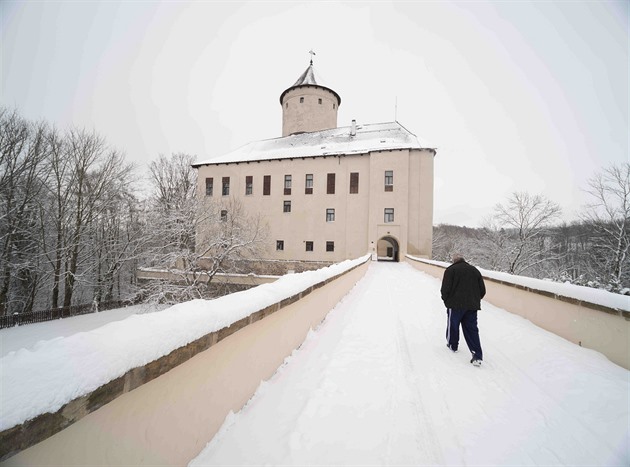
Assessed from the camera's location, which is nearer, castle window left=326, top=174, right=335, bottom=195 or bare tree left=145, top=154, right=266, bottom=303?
bare tree left=145, top=154, right=266, bottom=303

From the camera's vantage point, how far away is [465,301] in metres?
4.21

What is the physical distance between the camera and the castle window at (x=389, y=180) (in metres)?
29.0

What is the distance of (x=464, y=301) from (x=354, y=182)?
27.6 m

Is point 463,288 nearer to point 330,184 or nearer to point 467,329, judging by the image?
point 467,329

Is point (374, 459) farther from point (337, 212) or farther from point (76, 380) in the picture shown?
point (337, 212)

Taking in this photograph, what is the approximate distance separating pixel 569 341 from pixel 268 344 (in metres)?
5.41

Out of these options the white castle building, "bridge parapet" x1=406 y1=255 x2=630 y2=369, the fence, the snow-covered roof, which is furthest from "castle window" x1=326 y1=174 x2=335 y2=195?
"bridge parapet" x1=406 y1=255 x2=630 y2=369

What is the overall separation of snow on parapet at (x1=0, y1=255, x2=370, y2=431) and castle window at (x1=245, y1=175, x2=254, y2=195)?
3347 cm

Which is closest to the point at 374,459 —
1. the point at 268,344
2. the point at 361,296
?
the point at 268,344

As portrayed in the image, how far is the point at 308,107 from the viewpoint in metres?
39.4

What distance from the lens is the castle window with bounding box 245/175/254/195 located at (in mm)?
34406

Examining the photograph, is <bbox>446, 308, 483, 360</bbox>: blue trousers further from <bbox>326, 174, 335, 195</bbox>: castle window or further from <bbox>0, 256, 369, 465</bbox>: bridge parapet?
<bbox>326, 174, 335, 195</bbox>: castle window

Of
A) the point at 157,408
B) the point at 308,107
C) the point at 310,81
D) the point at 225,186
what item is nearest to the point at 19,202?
the point at 225,186

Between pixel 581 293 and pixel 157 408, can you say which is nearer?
pixel 157 408
